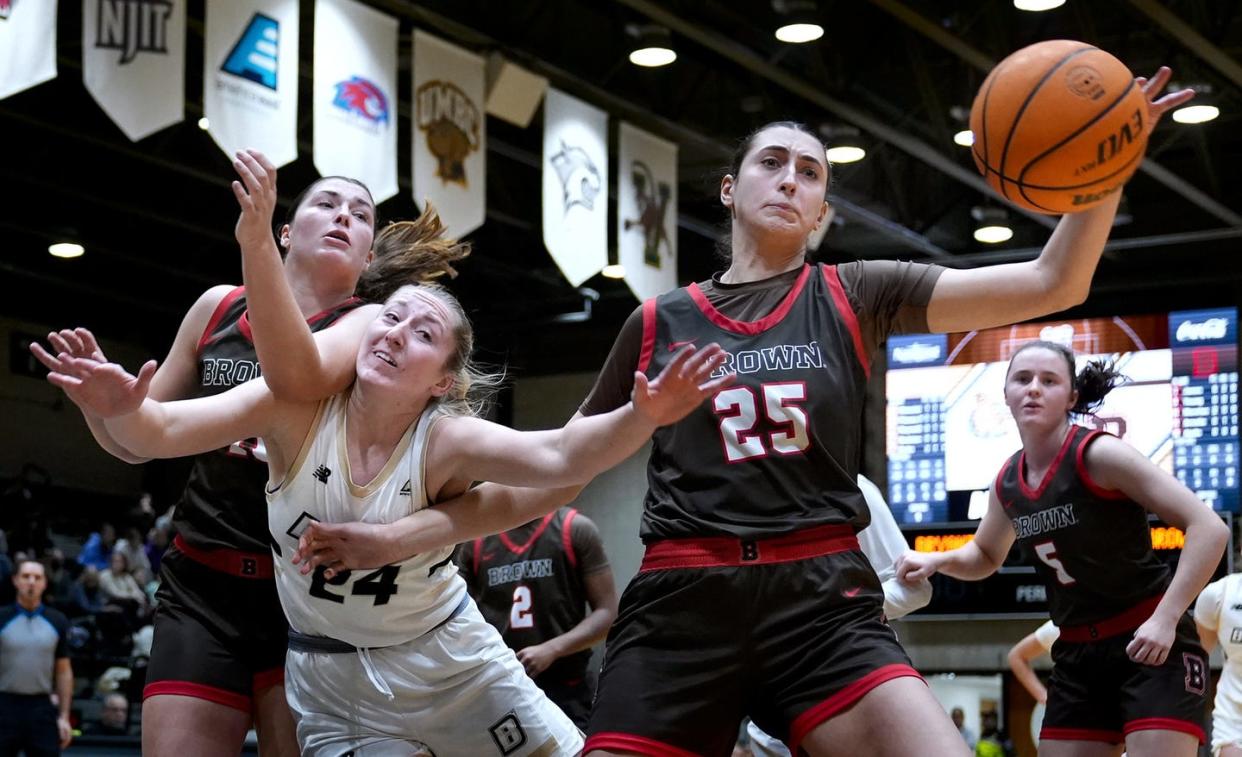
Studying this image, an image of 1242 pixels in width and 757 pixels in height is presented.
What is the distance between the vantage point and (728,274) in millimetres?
4211

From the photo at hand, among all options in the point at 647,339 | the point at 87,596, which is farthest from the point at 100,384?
the point at 87,596

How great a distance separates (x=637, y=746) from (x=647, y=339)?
40.0 inches

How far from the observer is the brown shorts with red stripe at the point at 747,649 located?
3658mm

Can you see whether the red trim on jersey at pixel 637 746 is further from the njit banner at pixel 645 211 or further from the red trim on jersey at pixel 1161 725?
the njit banner at pixel 645 211

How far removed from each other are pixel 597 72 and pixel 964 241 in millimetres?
5653

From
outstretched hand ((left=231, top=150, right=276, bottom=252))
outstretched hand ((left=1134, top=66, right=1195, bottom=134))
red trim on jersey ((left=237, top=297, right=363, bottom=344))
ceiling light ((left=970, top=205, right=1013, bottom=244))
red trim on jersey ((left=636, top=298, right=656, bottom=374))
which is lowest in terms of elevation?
red trim on jersey ((left=636, top=298, right=656, bottom=374))

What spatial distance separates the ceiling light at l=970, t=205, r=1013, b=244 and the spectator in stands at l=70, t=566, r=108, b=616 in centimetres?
1010

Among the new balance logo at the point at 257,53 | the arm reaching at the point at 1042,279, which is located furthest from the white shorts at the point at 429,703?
the new balance logo at the point at 257,53

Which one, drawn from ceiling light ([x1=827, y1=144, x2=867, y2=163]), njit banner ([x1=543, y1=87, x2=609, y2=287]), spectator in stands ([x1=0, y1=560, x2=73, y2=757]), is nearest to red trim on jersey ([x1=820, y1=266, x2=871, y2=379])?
njit banner ([x1=543, y1=87, x2=609, y2=287])

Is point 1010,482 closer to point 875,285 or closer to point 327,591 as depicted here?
point 875,285

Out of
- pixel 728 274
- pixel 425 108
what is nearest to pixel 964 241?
pixel 425 108

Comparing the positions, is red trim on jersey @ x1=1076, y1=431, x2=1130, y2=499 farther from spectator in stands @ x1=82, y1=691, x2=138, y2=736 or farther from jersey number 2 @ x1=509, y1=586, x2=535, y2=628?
spectator in stands @ x1=82, y1=691, x2=138, y2=736

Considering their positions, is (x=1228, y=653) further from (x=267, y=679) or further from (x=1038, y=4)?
(x=1038, y=4)

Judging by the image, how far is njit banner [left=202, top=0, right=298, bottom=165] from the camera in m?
9.68
